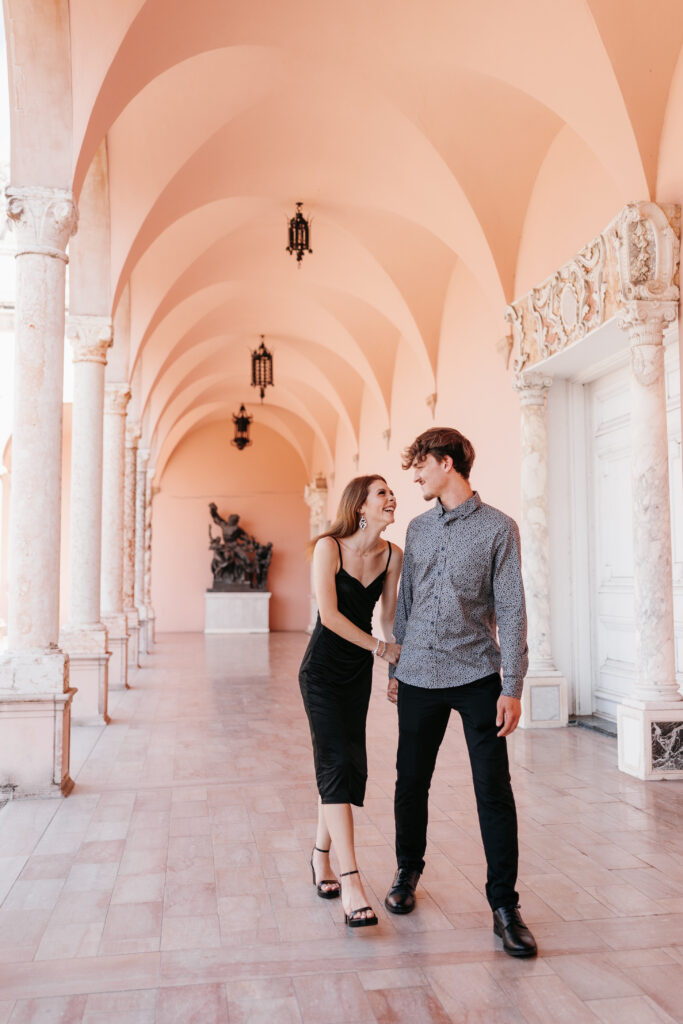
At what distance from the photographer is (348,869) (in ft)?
10.1

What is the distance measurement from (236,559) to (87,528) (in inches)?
595

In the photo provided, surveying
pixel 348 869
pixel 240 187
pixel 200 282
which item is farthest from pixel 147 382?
pixel 348 869

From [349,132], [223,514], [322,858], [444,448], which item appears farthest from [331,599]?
[223,514]

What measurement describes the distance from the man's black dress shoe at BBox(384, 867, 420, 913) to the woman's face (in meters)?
1.36

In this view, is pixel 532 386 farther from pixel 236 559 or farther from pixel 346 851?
pixel 236 559

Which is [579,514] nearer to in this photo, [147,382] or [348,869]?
[348,869]

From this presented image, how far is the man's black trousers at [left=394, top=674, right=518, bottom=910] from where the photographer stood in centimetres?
293

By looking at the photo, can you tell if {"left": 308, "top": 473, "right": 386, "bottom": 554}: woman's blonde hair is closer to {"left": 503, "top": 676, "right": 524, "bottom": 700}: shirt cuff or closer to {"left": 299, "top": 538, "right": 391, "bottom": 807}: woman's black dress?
{"left": 299, "top": 538, "right": 391, "bottom": 807}: woman's black dress

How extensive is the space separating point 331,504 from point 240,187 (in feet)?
41.6

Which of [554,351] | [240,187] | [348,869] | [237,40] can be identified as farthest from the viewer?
[240,187]

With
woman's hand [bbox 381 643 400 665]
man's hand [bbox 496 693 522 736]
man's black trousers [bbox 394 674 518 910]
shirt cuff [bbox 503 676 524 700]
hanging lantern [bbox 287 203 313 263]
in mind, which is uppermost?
hanging lantern [bbox 287 203 313 263]

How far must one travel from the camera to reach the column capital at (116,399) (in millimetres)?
10820

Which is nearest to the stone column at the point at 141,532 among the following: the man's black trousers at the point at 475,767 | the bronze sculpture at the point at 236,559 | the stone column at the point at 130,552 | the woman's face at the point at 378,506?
the stone column at the point at 130,552

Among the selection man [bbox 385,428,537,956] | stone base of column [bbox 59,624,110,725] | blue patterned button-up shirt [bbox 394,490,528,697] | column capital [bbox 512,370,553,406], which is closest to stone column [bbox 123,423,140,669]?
stone base of column [bbox 59,624,110,725]
